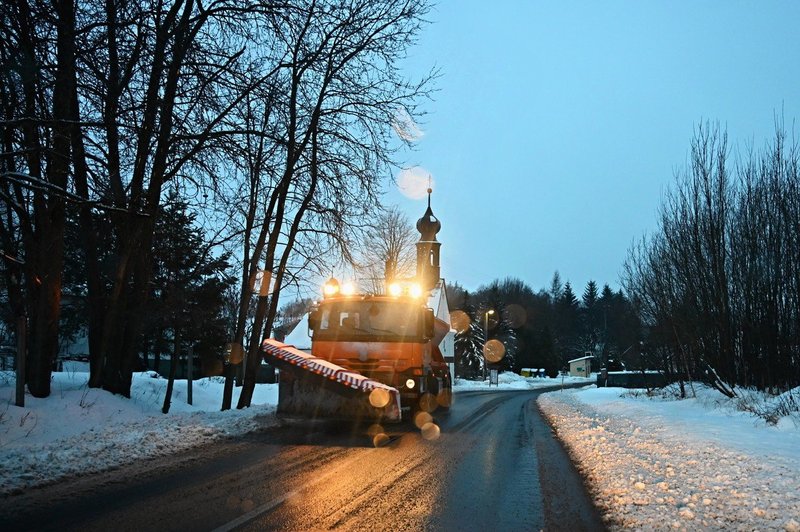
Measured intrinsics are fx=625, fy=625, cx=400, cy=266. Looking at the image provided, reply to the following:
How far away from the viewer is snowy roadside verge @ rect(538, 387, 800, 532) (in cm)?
536

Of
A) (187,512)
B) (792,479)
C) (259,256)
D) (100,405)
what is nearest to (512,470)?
(792,479)

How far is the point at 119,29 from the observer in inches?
389

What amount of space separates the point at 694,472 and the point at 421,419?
7.87m

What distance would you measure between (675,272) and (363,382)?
41.6ft

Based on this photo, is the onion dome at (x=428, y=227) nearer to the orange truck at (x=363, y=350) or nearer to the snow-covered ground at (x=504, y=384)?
the snow-covered ground at (x=504, y=384)

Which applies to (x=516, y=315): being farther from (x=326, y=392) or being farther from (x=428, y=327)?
(x=326, y=392)

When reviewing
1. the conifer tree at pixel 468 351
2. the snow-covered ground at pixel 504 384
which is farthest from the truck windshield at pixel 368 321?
the conifer tree at pixel 468 351

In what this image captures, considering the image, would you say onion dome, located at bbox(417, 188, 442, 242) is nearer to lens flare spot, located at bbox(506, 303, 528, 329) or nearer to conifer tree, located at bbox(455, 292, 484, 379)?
conifer tree, located at bbox(455, 292, 484, 379)

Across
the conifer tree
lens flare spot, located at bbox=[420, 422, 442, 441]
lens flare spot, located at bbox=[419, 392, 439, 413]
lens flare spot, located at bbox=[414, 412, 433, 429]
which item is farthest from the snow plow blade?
the conifer tree

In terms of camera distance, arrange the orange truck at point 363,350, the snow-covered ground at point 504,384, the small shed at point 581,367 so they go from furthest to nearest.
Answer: the small shed at point 581,367, the snow-covered ground at point 504,384, the orange truck at point 363,350

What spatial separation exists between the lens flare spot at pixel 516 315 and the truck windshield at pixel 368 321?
8055cm

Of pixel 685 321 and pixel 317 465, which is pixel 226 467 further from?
pixel 685 321

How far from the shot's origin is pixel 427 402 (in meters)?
15.2

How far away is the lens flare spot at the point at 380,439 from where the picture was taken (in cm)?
1006
